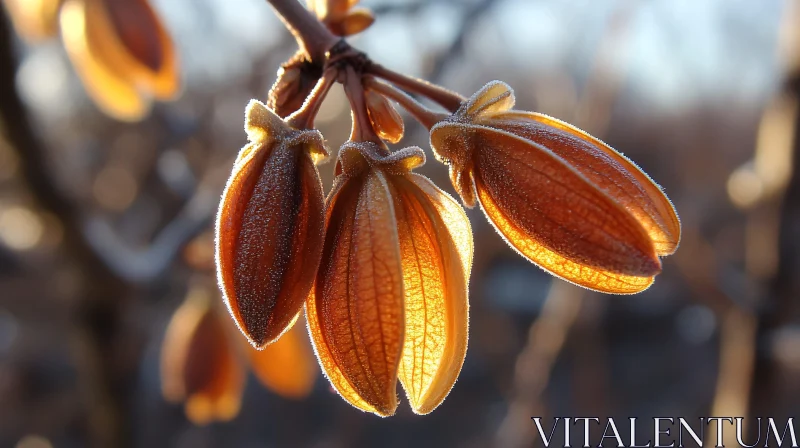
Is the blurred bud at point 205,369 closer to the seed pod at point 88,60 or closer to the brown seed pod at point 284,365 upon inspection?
the brown seed pod at point 284,365

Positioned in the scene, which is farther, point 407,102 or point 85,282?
point 85,282

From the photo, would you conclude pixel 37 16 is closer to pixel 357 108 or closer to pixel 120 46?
pixel 120 46

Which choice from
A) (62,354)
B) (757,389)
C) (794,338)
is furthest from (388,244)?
(62,354)

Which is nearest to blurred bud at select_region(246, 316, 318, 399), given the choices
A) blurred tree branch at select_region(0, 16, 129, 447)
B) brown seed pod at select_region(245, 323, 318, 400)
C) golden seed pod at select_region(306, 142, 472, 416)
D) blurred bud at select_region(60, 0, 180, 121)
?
brown seed pod at select_region(245, 323, 318, 400)

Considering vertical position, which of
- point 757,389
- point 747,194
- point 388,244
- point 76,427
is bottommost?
point 76,427

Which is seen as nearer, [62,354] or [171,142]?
[171,142]

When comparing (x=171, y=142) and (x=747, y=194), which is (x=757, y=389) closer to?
(x=747, y=194)

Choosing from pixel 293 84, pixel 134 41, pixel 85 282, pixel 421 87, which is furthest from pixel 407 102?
pixel 85 282
